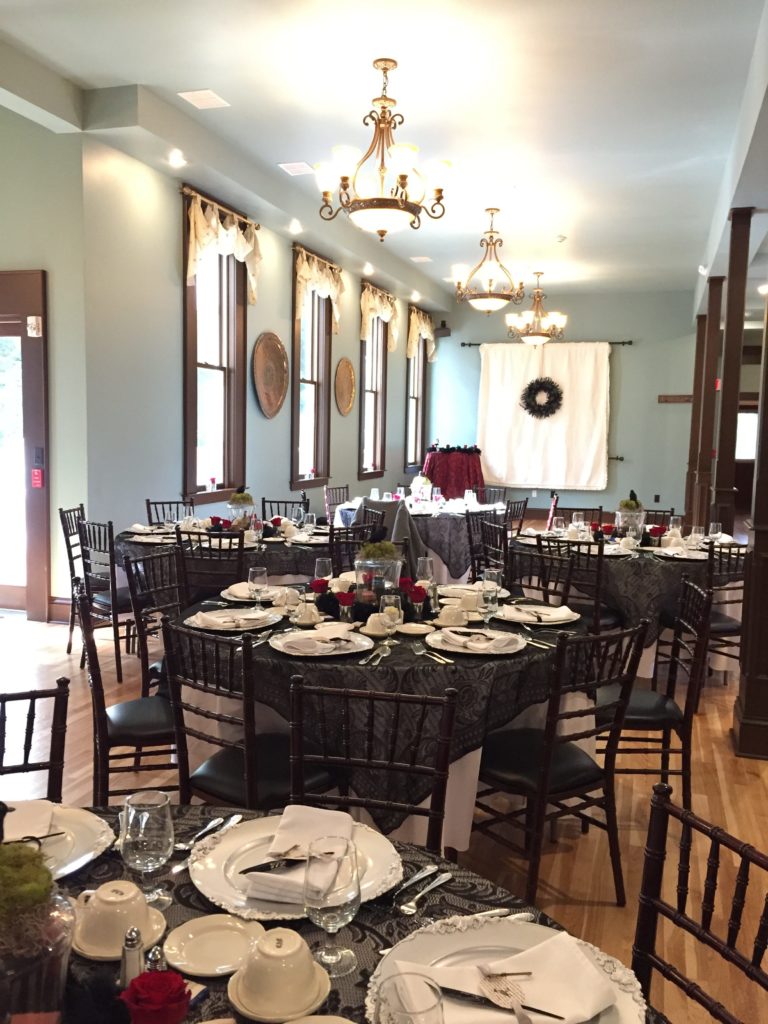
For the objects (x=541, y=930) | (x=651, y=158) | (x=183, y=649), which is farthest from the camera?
(x=651, y=158)

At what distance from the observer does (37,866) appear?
0.93 metres

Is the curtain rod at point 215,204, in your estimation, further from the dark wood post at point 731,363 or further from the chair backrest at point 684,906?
the chair backrest at point 684,906

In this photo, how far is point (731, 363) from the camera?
20.4ft

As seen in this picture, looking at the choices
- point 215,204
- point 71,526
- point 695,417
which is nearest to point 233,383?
point 215,204

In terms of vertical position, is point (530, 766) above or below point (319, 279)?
below

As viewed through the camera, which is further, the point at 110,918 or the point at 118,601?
the point at 118,601

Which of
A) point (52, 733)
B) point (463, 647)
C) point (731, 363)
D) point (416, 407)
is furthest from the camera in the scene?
point (416, 407)

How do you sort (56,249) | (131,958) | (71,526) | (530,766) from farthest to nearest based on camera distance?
(56,249), (71,526), (530,766), (131,958)

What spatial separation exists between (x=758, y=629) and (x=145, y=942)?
3.53 m

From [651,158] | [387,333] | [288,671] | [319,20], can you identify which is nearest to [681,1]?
[319,20]

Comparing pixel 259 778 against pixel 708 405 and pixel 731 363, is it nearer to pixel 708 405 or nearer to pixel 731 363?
pixel 731 363

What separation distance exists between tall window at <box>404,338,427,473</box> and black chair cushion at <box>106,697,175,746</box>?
9985 millimetres

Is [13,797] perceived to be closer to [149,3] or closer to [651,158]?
[149,3]

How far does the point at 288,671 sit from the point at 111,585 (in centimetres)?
267
